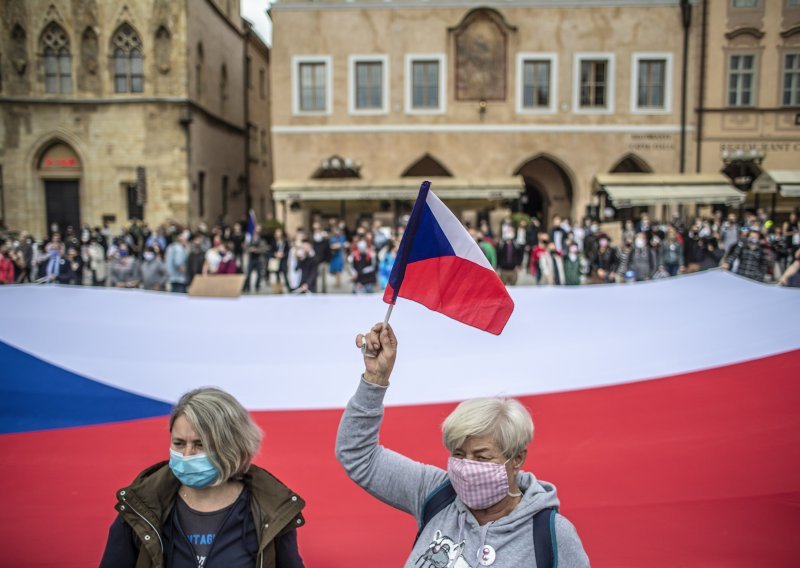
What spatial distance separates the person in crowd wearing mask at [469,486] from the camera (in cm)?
213

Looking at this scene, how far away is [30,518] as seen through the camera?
372 cm

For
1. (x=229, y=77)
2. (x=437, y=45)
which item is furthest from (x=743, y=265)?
(x=229, y=77)

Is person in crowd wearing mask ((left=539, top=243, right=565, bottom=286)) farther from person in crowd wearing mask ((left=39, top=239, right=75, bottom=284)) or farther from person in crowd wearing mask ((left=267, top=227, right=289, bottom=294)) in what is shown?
person in crowd wearing mask ((left=39, top=239, right=75, bottom=284))

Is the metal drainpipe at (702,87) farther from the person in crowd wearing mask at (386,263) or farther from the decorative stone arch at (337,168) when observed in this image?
the person in crowd wearing mask at (386,263)

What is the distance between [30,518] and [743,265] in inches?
470

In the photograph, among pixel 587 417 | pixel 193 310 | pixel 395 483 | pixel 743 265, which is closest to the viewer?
pixel 395 483

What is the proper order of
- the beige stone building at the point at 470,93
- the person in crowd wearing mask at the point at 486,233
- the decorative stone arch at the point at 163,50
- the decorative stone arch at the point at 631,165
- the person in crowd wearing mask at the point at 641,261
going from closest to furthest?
1. the person in crowd wearing mask at the point at 641,261
2. the person in crowd wearing mask at the point at 486,233
3. the beige stone building at the point at 470,93
4. the decorative stone arch at the point at 631,165
5. the decorative stone arch at the point at 163,50

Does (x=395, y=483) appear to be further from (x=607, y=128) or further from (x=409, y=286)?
(x=607, y=128)

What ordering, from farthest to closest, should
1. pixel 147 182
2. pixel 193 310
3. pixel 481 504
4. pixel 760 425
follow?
pixel 147 182 < pixel 193 310 < pixel 760 425 < pixel 481 504

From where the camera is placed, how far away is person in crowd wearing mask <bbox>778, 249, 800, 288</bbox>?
302 inches

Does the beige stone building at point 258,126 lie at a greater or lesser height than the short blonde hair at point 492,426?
greater

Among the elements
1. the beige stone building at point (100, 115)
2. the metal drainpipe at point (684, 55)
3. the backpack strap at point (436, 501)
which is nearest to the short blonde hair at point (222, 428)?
the backpack strap at point (436, 501)

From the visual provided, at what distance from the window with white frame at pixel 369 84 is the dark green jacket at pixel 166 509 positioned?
25027mm

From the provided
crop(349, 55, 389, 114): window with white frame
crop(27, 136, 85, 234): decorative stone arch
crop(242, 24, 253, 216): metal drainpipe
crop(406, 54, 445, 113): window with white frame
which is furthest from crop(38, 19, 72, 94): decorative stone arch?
crop(406, 54, 445, 113): window with white frame
